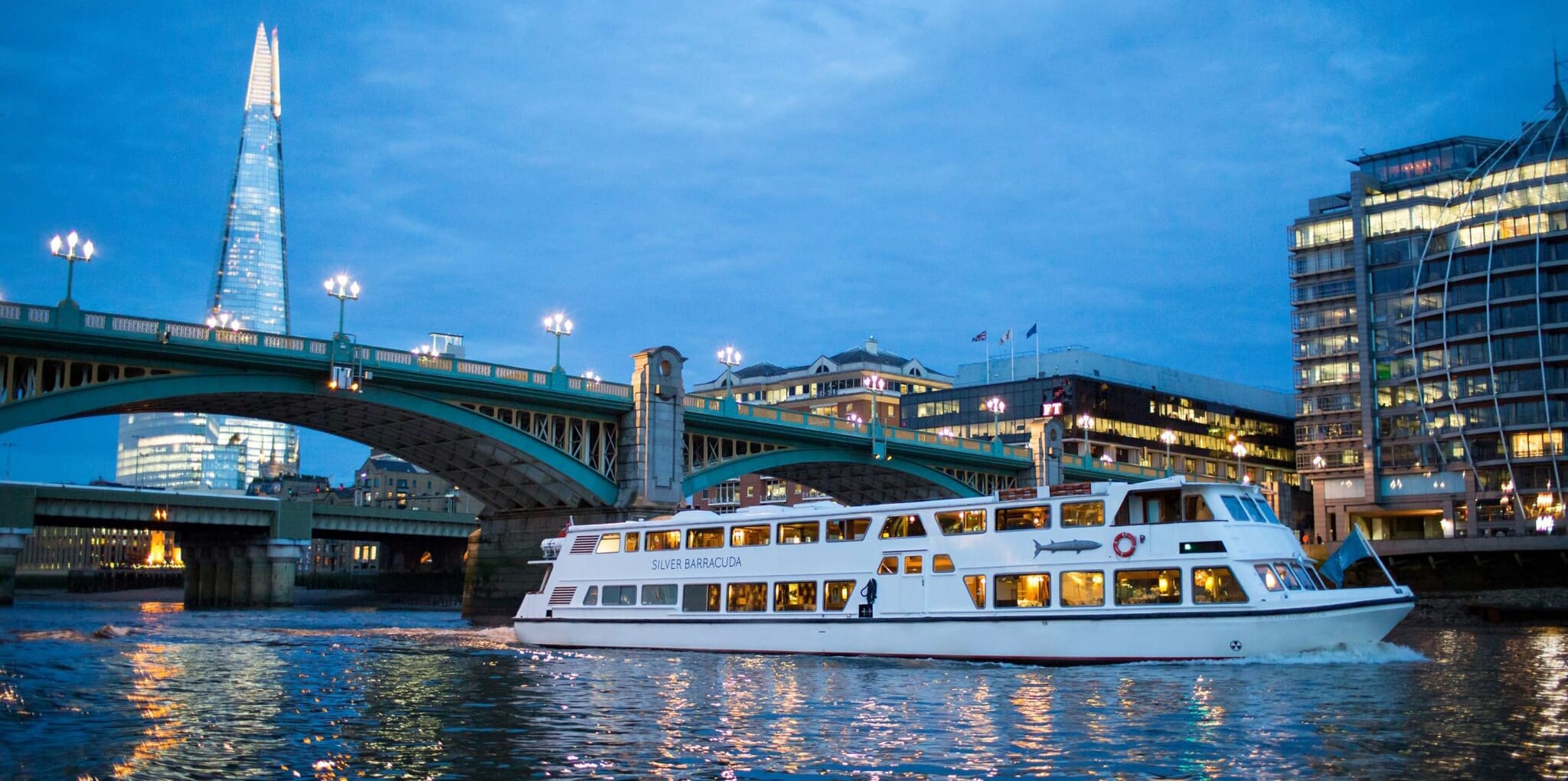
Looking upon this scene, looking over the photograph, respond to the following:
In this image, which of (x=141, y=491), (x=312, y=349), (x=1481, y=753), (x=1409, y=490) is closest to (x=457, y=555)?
Answer: (x=141, y=491)

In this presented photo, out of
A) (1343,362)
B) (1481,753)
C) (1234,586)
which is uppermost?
(1343,362)

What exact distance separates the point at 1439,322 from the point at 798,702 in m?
85.8

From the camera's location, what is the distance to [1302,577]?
35250 mm

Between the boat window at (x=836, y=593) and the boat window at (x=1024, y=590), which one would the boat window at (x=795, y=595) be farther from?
the boat window at (x=1024, y=590)

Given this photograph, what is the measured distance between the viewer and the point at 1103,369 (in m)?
137

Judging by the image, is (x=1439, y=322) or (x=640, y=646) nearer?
(x=640, y=646)

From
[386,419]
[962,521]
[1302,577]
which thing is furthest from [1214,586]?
[386,419]

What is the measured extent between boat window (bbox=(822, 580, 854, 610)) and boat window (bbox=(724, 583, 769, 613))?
192cm

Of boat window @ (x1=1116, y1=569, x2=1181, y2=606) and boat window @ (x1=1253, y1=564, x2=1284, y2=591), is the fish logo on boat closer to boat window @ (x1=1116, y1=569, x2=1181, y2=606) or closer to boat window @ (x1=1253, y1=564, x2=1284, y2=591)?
boat window @ (x1=1116, y1=569, x2=1181, y2=606)

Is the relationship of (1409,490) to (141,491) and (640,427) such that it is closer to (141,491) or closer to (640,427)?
(640,427)

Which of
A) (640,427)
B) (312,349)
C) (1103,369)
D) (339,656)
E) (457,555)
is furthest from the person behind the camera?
(1103,369)

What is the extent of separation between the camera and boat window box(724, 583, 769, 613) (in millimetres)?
40812

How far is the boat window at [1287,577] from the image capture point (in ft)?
114

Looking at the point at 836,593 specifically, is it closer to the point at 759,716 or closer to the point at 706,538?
the point at 706,538
